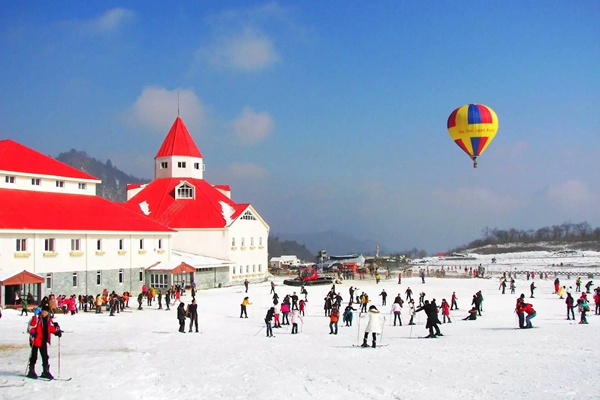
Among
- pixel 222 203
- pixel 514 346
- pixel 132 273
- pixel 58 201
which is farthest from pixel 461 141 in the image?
pixel 514 346

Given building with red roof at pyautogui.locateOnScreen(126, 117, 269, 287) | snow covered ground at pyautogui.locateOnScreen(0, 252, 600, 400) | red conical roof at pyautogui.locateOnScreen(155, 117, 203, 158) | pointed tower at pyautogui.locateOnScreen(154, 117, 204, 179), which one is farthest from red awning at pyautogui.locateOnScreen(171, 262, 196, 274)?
red conical roof at pyautogui.locateOnScreen(155, 117, 203, 158)

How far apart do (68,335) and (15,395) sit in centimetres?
1050

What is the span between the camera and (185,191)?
6562 cm

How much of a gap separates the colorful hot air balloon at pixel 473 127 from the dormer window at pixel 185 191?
27.5 meters

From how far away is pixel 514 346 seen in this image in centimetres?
2022

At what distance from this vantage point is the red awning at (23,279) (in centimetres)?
3597

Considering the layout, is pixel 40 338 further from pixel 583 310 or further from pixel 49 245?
pixel 49 245

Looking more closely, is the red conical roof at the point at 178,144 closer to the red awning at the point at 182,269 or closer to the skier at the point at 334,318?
the red awning at the point at 182,269

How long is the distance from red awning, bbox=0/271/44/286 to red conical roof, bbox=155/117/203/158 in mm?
34644

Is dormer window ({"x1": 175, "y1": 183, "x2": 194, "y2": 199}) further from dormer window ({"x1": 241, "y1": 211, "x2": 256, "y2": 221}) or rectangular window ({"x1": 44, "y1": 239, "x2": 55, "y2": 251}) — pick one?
rectangular window ({"x1": 44, "y1": 239, "x2": 55, "y2": 251})

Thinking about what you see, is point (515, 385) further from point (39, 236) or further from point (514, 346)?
point (39, 236)

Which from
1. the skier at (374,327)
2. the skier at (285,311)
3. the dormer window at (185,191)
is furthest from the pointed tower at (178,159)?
the skier at (374,327)

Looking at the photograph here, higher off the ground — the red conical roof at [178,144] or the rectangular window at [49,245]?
the red conical roof at [178,144]

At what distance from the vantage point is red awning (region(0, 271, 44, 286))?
36.0 metres
